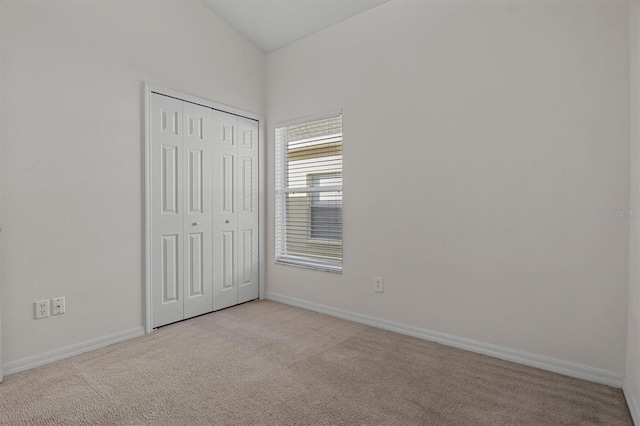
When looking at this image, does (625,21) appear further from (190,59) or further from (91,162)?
(91,162)

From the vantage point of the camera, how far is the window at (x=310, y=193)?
3398 millimetres

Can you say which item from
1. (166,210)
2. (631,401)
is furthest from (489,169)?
(166,210)

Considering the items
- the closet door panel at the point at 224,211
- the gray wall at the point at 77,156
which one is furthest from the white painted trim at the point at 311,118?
the gray wall at the point at 77,156

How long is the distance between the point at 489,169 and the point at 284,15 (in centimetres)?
236

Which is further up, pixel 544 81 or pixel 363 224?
pixel 544 81

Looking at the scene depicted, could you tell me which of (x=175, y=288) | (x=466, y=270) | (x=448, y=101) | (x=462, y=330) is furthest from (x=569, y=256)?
(x=175, y=288)

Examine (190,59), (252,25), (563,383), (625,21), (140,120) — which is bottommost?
(563,383)

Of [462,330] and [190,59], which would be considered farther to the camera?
[190,59]

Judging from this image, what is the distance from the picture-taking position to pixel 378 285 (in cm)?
303

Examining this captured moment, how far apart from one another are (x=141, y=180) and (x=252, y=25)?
1.92 m

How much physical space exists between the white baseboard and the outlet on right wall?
0.14 ft

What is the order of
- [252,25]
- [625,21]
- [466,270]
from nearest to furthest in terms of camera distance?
[625,21], [466,270], [252,25]

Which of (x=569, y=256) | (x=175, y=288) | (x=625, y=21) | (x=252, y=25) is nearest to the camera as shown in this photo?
(x=625, y=21)

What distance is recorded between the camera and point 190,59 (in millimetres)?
3189
